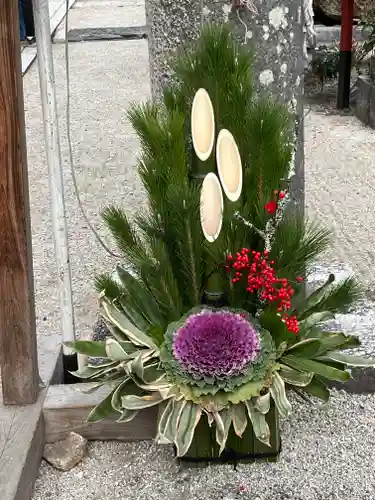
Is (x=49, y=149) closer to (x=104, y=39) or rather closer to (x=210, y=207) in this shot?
(x=210, y=207)

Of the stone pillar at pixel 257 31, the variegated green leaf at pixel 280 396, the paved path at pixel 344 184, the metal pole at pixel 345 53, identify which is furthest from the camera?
the metal pole at pixel 345 53

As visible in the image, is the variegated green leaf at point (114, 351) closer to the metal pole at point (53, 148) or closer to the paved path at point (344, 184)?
the metal pole at point (53, 148)

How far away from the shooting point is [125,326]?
2.17m

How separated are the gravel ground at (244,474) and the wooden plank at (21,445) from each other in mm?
82

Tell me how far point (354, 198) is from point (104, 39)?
6707 millimetres

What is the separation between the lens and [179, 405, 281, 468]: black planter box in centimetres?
215

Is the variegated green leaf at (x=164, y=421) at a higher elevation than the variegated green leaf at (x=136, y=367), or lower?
lower

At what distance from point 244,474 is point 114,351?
1.74 ft

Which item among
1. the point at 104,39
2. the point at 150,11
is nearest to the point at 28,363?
the point at 150,11

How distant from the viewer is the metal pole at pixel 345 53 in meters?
6.66

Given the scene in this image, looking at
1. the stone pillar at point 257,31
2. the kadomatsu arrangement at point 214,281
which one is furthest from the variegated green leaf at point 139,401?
the stone pillar at point 257,31

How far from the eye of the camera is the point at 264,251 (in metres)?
2.13

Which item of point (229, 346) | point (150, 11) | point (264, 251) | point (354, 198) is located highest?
point (150, 11)

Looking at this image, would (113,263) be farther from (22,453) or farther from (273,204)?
(273,204)
